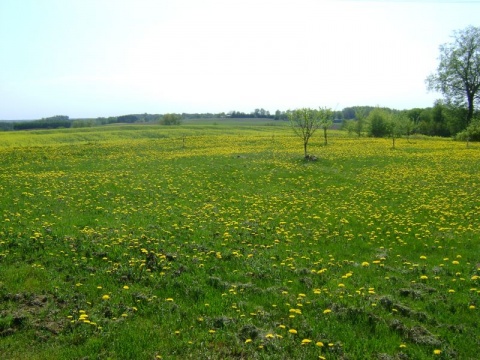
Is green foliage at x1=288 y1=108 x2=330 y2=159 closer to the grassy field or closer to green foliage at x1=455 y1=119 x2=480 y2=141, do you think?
the grassy field

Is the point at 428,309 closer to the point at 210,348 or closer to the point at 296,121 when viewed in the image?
the point at 210,348

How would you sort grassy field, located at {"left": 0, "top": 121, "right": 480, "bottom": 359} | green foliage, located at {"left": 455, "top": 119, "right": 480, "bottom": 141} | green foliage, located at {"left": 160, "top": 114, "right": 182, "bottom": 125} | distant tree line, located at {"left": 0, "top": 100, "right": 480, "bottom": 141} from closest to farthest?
grassy field, located at {"left": 0, "top": 121, "right": 480, "bottom": 359} → green foliage, located at {"left": 455, "top": 119, "right": 480, "bottom": 141} → distant tree line, located at {"left": 0, "top": 100, "right": 480, "bottom": 141} → green foliage, located at {"left": 160, "top": 114, "right": 182, "bottom": 125}

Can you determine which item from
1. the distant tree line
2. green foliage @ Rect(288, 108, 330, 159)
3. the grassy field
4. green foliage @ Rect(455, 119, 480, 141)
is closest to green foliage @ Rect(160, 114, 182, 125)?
the distant tree line

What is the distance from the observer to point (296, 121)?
3744 centimetres

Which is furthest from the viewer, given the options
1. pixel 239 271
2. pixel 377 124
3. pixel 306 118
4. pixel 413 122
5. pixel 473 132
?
pixel 377 124

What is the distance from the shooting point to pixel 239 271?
9836 mm

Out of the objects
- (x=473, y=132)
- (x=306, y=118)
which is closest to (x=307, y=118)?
(x=306, y=118)

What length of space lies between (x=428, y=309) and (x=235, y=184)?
15283 mm

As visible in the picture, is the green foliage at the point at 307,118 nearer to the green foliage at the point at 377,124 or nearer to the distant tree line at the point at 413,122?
the distant tree line at the point at 413,122

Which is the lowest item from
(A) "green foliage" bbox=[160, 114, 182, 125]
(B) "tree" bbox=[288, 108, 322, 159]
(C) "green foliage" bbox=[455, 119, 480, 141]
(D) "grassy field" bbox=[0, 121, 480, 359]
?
(D) "grassy field" bbox=[0, 121, 480, 359]

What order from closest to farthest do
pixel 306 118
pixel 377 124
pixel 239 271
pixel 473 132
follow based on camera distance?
pixel 239 271
pixel 306 118
pixel 473 132
pixel 377 124

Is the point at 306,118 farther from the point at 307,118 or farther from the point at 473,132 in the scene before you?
the point at 473,132

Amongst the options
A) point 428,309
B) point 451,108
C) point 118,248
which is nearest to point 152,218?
point 118,248

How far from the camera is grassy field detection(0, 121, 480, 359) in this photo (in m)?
6.78
